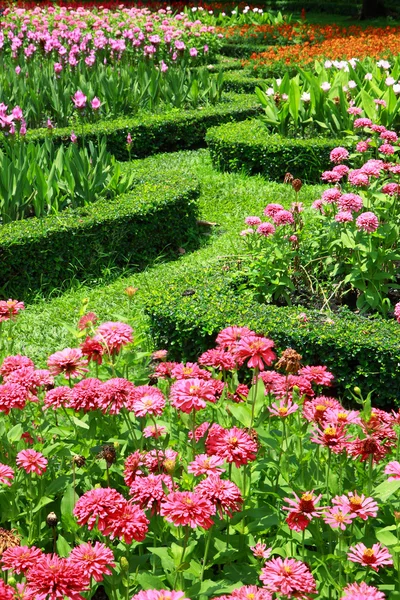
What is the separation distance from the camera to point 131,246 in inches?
238

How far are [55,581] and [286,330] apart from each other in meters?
2.70

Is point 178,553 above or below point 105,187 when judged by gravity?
above

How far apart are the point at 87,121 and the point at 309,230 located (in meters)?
4.50

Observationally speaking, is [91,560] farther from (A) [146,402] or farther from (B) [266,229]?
(B) [266,229]

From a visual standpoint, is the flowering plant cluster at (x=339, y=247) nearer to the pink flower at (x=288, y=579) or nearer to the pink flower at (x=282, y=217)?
the pink flower at (x=282, y=217)

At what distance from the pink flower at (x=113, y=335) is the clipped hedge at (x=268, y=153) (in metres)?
5.49

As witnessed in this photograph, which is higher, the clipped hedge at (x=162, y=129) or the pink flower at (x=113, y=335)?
the pink flower at (x=113, y=335)

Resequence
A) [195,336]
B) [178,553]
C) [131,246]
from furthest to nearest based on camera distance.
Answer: [131,246], [195,336], [178,553]

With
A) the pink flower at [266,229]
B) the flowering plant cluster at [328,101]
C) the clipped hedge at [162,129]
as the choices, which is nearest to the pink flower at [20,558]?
the pink flower at [266,229]

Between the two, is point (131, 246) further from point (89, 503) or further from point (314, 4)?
point (314, 4)

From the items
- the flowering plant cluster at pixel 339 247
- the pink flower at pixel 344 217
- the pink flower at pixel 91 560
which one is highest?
the pink flower at pixel 91 560

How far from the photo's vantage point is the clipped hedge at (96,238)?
545cm

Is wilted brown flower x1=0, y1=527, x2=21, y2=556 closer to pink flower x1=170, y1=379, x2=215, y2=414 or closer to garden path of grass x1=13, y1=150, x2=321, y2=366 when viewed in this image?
pink flower x1=170, y1=379, x2=215, y2=414

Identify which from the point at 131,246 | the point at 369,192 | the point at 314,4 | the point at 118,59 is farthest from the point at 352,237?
the point at 314,4
